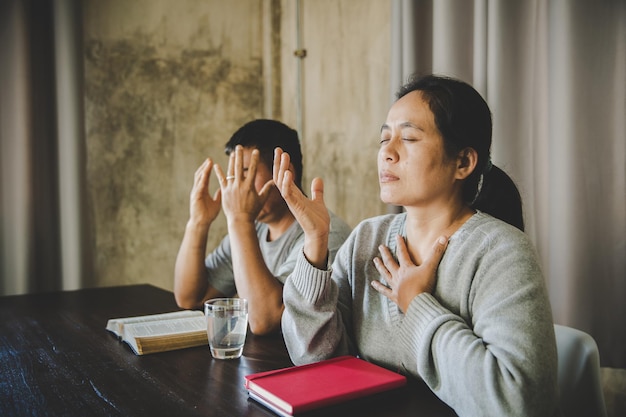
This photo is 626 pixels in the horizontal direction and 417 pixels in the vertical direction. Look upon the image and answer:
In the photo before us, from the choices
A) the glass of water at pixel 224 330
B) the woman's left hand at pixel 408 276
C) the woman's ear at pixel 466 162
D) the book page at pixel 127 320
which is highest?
the woman's ear at pixel 466 162

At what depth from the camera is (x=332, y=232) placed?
159 centimetres

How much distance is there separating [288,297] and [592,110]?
1.00 meters

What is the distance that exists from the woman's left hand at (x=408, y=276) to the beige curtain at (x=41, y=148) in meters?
1.98

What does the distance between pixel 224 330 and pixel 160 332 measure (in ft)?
0.66

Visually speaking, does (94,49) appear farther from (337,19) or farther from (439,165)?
(439,165)

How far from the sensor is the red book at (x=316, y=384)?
83 centimetres

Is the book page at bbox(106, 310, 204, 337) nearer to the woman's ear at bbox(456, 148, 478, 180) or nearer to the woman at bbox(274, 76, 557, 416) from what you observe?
the woman at bbox(274, 76, 557, 416)

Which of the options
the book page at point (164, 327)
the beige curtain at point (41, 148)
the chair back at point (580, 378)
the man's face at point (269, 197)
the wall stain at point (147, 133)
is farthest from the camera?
the wall stain at point (147, 133)

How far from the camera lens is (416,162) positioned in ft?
3.62

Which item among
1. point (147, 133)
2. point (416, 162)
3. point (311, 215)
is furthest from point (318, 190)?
point (147, 133)

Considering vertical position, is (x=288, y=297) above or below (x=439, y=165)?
below

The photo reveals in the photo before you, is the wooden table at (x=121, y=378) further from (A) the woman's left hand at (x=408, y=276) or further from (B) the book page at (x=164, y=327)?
(A) the woman's left hand at (x=408, y=276)

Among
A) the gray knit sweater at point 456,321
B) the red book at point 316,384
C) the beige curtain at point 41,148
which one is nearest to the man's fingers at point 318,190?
the gray knit sweater at point 456,321

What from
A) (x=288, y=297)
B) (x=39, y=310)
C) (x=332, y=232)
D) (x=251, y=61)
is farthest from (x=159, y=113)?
(x=288, y=297)
